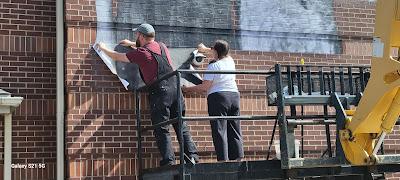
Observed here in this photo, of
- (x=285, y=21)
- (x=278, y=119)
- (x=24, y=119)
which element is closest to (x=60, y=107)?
(x=24, y=119)

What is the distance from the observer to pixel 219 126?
24.7 feet

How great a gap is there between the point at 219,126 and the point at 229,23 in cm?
217

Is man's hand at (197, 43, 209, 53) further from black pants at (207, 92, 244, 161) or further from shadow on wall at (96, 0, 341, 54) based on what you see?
black pants at (207, 92, 244, 161)

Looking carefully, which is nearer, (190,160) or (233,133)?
(190,160)

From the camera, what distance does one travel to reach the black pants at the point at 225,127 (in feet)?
24.7

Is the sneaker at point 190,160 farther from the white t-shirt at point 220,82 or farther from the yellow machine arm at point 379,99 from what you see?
the yellow machine arm at point 379,99

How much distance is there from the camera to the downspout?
8.09m

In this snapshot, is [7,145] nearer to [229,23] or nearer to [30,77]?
[30,77]

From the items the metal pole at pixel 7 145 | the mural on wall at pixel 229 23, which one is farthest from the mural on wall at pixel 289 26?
the metal pole at pixel 7 145

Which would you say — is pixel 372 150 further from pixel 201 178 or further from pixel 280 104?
pixel 201 178

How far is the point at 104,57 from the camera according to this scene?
8406 millimetres

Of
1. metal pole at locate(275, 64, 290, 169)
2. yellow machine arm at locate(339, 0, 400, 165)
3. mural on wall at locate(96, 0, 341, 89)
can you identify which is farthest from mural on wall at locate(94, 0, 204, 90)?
yellow machine arm at locate(339, 0, 400, 165)

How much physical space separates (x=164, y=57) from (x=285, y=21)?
2.43 m

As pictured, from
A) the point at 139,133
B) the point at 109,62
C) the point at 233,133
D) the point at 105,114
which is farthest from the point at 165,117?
the point at 109,62
